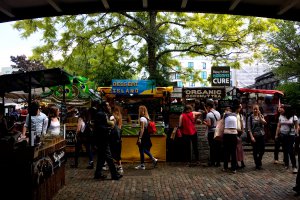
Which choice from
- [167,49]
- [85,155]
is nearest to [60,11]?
[85,155]

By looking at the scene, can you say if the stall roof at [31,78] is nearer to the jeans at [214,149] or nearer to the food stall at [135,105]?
the food stall at [135,105]

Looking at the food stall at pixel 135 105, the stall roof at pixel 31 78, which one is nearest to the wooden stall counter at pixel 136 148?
the food stall at pixel 135 105

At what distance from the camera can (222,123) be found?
10406 millimetres

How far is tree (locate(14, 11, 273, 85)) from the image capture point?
2055 cm

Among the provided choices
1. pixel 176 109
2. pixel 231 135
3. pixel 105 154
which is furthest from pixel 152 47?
pixel 105 154

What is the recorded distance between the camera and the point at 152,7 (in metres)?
6.83

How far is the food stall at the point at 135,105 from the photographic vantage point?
12.0 m

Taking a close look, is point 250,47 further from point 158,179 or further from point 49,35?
point 158,179

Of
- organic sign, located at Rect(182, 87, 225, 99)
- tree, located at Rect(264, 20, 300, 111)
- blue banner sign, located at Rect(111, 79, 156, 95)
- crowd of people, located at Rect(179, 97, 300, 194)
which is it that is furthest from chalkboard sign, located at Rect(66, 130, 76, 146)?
tree, located at Rect(264, 20, 300, 111)

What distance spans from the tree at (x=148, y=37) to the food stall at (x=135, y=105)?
3.47 metres

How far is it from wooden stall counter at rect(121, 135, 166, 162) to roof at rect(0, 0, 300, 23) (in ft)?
19.3

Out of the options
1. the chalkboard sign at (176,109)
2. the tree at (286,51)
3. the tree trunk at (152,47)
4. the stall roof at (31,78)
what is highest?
the tree at (286,51)

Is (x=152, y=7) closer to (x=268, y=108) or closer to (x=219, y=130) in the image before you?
(x=219, y=130)

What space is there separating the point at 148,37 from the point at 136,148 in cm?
917
